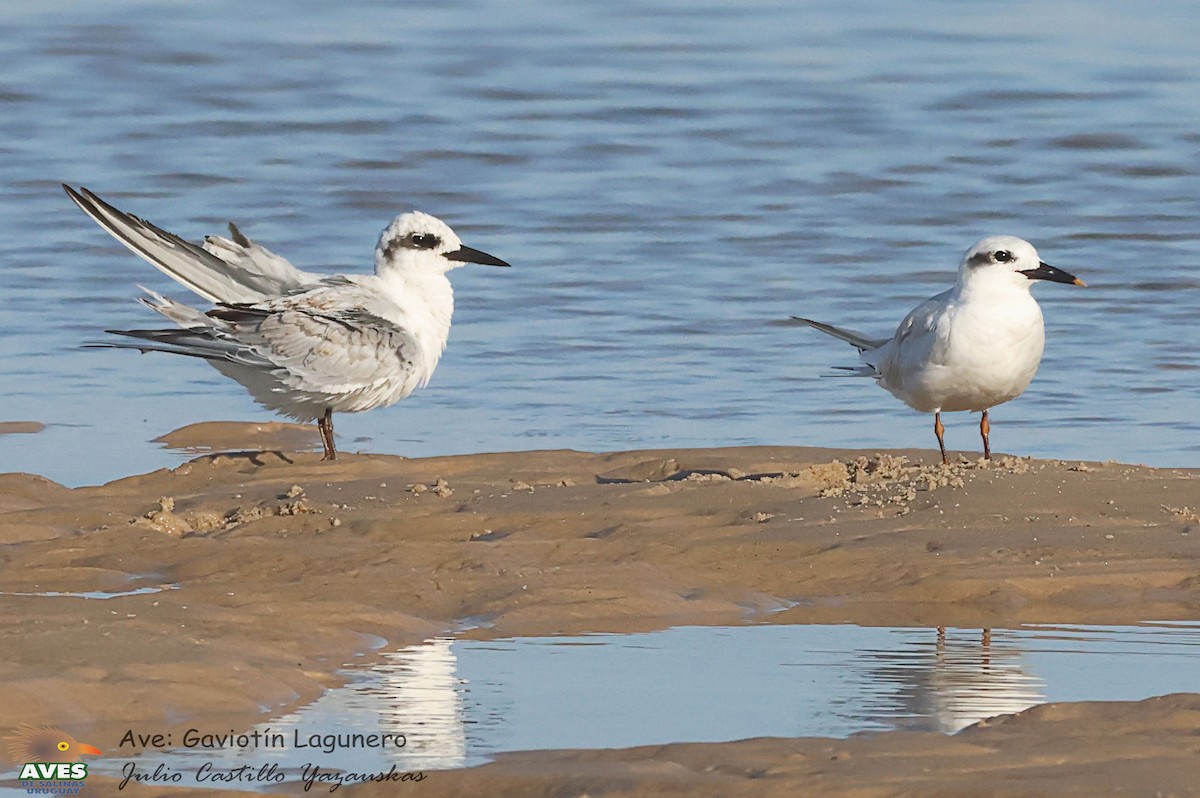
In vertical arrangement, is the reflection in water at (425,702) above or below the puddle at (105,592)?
below

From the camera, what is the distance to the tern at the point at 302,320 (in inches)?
316

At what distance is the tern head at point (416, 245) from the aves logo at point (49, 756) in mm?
4706

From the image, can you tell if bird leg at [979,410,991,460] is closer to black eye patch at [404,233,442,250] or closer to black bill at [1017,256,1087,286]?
black bill at [1017,256,1087,286]

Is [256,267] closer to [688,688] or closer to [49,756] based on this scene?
[688,688]

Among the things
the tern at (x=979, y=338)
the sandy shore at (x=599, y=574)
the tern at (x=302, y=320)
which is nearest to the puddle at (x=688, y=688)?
the sandy shore at (x=599, y=574)

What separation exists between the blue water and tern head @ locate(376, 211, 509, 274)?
0.69 meters

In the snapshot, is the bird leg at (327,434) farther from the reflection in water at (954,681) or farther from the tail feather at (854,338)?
the reflection in water at (954,681)

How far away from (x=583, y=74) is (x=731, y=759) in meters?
14.8

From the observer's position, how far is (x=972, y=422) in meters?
8.84

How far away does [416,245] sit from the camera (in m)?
8.66

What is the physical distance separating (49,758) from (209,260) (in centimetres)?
461

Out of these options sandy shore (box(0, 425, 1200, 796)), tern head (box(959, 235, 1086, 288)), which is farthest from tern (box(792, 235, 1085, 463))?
sandy shore (box(0, 425, 1200, 796))

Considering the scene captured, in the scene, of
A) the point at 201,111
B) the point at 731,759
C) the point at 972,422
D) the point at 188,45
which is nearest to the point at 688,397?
the point at 972,422

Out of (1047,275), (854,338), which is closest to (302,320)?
(854,338)
